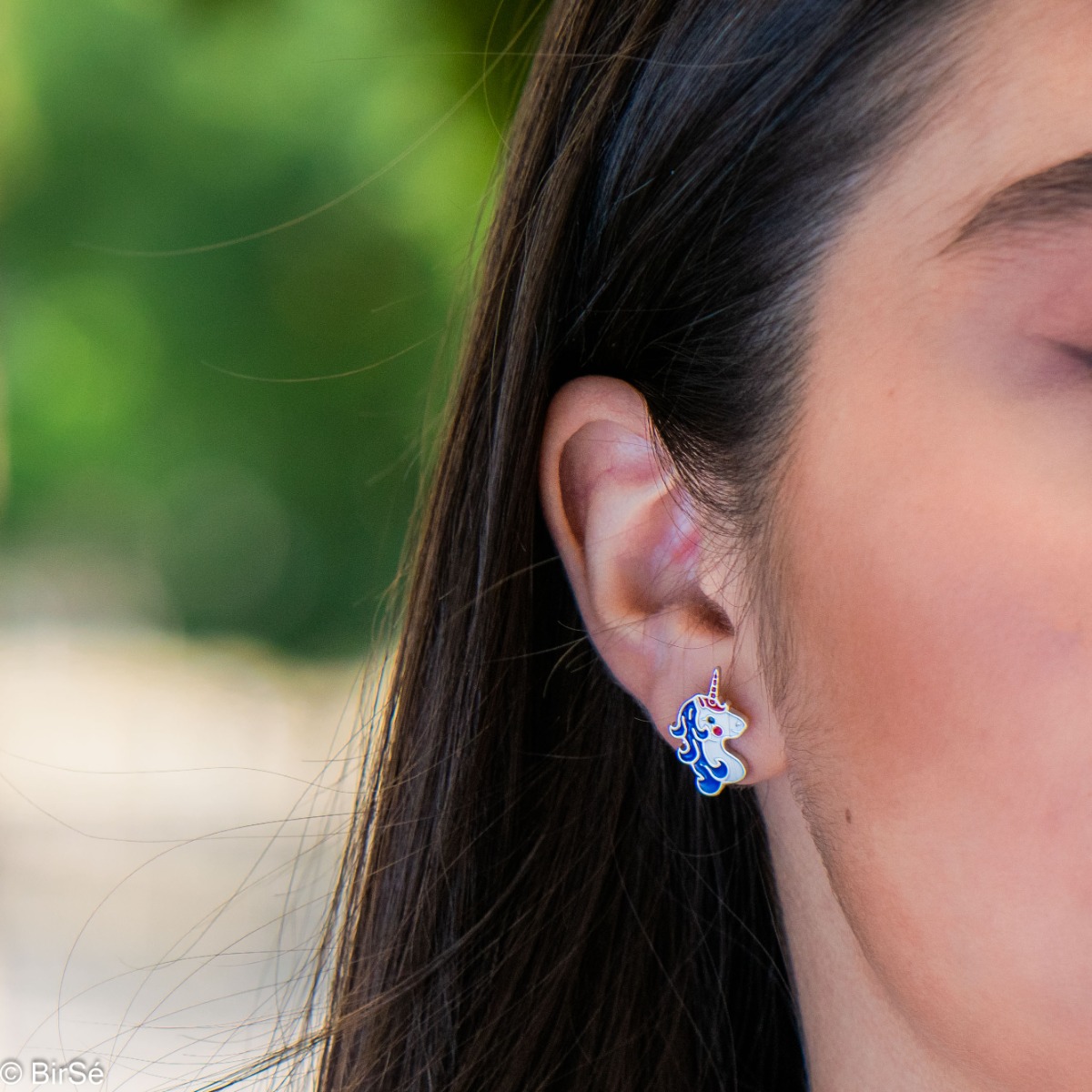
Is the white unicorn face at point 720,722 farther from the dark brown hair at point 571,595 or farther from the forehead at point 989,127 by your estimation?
the forehead at point 989,127

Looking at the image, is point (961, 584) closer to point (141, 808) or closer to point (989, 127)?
point (989, 127)

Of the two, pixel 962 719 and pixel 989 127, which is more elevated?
pixel 989 127

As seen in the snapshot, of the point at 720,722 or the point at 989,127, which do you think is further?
the point at 720,722

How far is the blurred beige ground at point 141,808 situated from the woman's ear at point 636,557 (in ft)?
7.62

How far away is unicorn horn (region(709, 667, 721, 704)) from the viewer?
1015mm

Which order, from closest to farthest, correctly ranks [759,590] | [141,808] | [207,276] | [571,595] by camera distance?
[759,590] → [571,595] → [141,808] → [207,276]

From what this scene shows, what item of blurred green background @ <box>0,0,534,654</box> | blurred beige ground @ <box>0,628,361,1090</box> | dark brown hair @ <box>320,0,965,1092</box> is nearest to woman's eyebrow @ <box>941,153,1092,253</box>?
dark brown hair @ <box>320,0,965,1092</box>

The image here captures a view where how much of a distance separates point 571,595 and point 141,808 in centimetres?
340

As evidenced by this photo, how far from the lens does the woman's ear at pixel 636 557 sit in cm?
104

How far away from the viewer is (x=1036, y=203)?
83 cm

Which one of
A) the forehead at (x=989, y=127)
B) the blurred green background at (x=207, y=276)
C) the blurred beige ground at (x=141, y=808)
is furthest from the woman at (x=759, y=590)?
the blurred green background at (x=207, y=276)

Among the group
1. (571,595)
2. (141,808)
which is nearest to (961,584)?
(571,595)

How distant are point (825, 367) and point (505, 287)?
1.08 feet

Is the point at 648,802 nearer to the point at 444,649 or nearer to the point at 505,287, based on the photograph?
the point at 444,649
